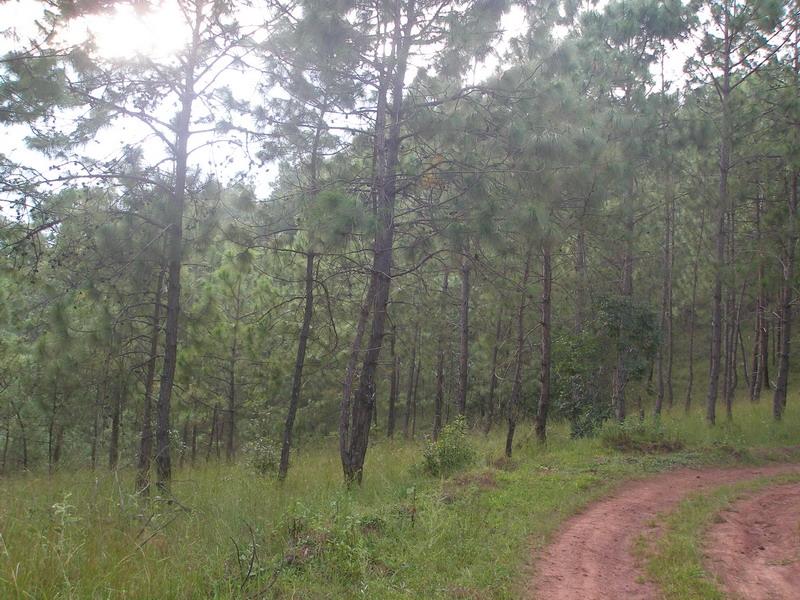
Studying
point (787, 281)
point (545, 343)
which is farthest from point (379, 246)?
point (787, 281)

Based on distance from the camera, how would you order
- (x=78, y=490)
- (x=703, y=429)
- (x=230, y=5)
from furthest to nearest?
1. (x=703, y=429)
2. (x=230, y=5)
3. (x=78, y=490)

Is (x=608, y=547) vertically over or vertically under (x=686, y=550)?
under

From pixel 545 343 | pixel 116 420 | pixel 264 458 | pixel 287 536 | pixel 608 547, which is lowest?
pixel 264 458

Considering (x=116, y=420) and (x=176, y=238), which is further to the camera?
(x=116, y=420)

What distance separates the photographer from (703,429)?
13.3 metres

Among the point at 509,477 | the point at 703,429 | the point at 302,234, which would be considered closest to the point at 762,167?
the point at 703,429

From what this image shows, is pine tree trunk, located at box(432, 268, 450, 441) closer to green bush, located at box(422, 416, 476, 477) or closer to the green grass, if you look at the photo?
green bush, located at box(422, 416, 476, 477)

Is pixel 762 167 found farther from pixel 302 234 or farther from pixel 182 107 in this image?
pixel 182 107

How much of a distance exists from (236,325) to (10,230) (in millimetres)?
11818

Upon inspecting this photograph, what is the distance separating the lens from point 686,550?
568cm

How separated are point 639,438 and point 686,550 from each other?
21.7 feet

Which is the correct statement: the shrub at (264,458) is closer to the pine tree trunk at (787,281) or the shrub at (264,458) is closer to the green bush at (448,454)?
the green bush at (448,454)

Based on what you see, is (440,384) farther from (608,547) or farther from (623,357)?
(608,547)

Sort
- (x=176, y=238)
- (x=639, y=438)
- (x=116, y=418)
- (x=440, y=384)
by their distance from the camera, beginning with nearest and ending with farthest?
(x=176, y=238) → (x=639, y=438) → (x=116, y=418) → (x=440, y=384)
